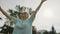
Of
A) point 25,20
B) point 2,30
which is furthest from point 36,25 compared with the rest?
point 25,20

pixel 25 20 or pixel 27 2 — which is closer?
pixel 25 20

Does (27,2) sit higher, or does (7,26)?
(27,2)

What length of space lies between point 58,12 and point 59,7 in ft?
0.80

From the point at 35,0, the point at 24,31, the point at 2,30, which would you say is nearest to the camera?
the point at 24,31

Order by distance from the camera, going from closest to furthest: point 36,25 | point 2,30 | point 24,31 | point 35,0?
point 24,31 → point 35,0 → point 36,25 → point 2,30

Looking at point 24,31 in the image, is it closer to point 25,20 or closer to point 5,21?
point 25,20

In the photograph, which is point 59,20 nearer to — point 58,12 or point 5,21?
point 58,12

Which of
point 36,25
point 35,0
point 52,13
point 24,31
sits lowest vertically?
point 24,31

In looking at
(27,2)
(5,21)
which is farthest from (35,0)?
(5,21)

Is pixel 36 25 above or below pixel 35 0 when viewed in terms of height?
below

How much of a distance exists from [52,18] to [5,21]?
8.30ft

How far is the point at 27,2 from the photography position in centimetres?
682

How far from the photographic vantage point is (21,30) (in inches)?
54.8

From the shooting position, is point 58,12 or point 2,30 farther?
point 2,30
